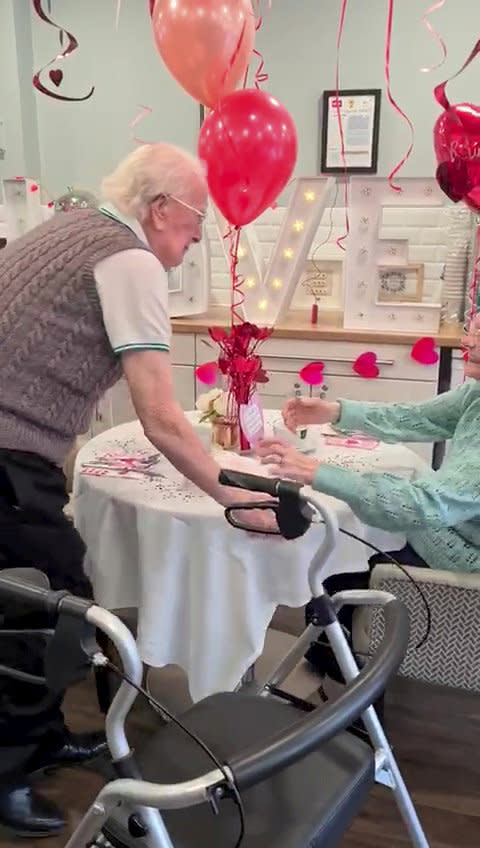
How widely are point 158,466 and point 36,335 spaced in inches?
22.2

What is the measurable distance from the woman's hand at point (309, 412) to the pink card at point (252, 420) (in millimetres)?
144

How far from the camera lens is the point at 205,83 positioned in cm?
247

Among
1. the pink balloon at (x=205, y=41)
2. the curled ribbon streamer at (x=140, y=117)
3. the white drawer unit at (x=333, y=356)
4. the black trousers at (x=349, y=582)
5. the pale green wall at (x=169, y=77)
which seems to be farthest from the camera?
the curled ribbon streamer at (x=140, y=117)

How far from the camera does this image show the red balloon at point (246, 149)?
7.84 ft

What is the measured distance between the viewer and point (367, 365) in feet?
10.8

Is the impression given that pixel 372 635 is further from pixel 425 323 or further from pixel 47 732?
pixel 425 323

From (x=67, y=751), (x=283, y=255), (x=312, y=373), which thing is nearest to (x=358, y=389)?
(x=312, y=373)

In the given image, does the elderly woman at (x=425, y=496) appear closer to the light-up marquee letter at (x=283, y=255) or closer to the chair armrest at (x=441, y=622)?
the chair armrest at (x=441, y=622)

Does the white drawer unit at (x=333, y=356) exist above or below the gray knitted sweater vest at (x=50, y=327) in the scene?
below

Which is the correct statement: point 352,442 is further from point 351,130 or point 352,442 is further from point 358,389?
point 351,130

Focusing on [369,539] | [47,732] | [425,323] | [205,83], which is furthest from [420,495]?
[425,323]

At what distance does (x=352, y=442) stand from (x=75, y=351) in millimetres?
957

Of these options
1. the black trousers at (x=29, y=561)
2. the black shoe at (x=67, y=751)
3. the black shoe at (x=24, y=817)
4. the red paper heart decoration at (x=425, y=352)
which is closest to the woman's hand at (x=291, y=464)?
the black trousers at (x=29, y=561)

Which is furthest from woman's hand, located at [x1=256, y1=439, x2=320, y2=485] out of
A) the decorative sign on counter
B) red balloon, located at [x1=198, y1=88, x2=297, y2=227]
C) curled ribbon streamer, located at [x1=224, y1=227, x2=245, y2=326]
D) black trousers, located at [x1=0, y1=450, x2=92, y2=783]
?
the decorative sign on counter
